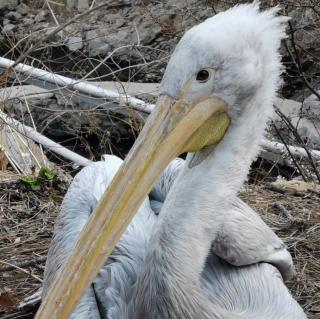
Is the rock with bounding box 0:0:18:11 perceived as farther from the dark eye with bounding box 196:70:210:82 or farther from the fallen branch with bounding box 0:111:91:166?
the dark eye with bounding box 196:70:210:82

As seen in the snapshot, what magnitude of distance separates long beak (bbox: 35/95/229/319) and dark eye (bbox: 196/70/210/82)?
0.06m

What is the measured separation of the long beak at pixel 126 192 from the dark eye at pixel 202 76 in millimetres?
56

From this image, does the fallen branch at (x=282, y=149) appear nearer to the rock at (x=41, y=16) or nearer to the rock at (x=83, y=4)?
the rock at (x=83, y=4)

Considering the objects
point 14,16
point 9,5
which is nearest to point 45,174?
point 14,16

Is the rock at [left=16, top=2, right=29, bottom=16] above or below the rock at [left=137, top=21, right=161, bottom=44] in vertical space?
below

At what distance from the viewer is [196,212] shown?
1.81 m

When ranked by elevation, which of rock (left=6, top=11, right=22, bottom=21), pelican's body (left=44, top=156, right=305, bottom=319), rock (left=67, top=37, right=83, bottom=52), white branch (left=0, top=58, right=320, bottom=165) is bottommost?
rock (left=6, top=11, right=22, bottom=21)

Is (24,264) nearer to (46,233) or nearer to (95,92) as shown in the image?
(46,233)

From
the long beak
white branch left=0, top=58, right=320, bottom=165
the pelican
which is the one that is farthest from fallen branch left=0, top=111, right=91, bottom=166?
the long beak

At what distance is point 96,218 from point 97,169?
2.83 ft

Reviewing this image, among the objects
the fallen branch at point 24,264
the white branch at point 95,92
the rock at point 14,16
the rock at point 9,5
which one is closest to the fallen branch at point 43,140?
the white branch at point 95,92

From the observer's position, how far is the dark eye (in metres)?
1.70

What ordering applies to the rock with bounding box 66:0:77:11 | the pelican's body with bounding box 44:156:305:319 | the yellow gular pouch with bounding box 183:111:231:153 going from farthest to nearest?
the rock with bounding box 66:0:77:11
the pelican's body with bounding box 44:156:305:319
the yellow gular pouch with bounding box 183:111:231:153

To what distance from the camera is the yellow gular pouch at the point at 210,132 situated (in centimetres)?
176
